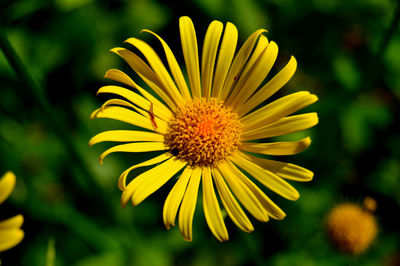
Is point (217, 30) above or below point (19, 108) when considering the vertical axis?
above

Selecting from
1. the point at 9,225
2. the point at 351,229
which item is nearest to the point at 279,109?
the point at 351,229

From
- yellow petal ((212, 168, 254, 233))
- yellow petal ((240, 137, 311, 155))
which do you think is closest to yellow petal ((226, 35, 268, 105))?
yellow petal ((240, 137, 311, 155))

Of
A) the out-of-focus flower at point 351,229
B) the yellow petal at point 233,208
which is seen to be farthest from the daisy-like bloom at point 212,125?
the out-of-focus flower at point 351,229

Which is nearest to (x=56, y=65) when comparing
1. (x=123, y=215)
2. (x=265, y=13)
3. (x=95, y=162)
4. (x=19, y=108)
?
(x=19, y=108)

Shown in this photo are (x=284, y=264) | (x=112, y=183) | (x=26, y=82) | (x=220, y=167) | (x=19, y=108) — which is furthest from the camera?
(x=19, y=108)

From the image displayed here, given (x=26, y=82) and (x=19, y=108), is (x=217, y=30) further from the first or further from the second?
(x=19, y=108)

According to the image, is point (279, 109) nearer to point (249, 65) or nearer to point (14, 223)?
point (249, 65)
